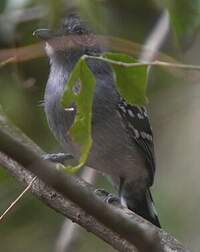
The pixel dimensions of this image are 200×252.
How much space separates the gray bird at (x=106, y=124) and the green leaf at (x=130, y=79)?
150 cm

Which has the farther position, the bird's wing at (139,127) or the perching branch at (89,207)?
the bird's wing at (139,127)

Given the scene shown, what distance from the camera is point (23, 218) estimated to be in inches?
198

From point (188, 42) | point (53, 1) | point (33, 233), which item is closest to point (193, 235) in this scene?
point (33, 233)

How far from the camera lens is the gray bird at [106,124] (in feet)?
12.3

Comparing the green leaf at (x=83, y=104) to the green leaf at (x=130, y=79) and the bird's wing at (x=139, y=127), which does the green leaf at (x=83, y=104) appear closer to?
the green leaf at (x=130, y=79)

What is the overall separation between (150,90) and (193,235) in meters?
1.24

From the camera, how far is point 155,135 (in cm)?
537

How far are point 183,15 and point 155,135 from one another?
3.06 metres

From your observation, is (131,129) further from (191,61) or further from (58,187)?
(58,187)

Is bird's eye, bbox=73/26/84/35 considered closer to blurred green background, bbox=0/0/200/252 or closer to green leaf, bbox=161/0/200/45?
blurred green background, bbox=0/0/200/252

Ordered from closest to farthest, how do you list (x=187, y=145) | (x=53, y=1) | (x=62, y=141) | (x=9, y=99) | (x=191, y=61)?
1. (x=53, y=1)
2. (x=62, y=141)
3. (x=9, y=99)
4. (x=187, y=145)
5. (x=191, y=61)

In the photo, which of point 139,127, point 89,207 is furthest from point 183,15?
point 139,127

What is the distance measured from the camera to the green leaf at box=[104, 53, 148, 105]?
6.63ft

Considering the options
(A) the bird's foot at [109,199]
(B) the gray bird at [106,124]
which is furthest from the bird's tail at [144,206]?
(A) the bird's foot at [109,199]
